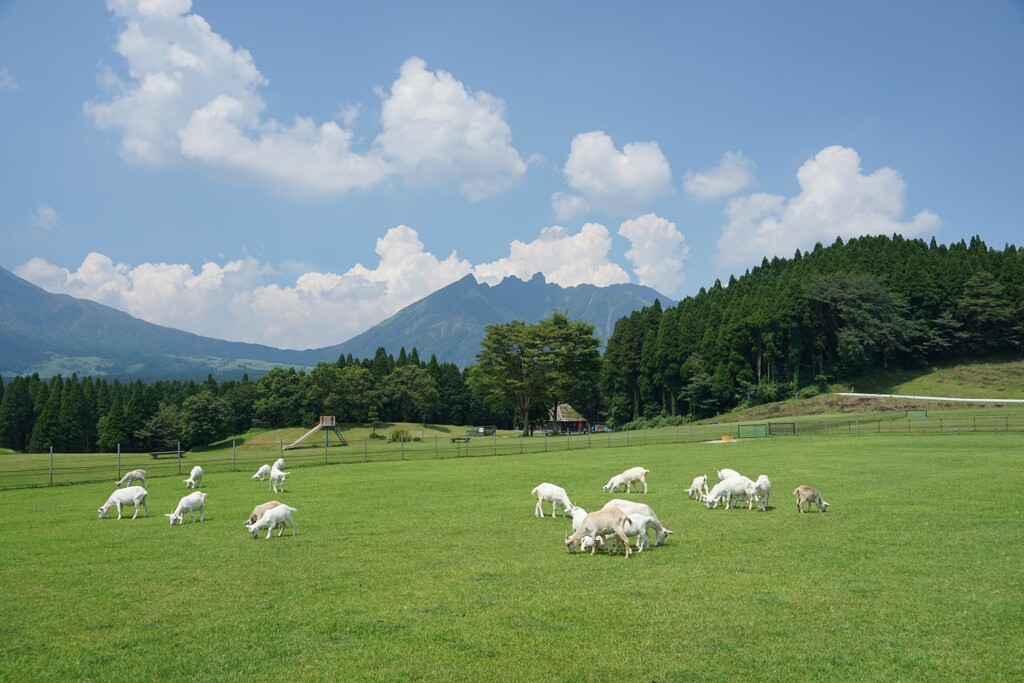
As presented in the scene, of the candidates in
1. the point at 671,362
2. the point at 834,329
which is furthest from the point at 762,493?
the point at 834,329

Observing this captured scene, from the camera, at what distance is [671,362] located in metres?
99.9

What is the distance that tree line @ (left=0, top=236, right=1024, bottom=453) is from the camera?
80719 mm

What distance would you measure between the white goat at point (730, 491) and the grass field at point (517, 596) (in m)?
0.67

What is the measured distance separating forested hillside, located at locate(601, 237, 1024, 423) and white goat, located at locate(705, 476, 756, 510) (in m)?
74.1

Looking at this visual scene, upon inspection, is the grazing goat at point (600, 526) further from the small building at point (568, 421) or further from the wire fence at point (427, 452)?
the small building at point (568, 421)

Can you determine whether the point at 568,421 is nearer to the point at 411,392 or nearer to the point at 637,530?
the point at 411,392

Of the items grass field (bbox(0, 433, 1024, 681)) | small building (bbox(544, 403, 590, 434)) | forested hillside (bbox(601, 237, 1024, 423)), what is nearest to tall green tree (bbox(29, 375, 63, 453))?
small building (bbox(544, 403, 590, 434))

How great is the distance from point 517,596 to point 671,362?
306 ft

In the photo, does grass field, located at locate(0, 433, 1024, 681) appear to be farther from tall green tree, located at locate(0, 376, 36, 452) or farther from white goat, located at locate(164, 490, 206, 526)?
tall green tree, located at locate(0, 376, 36, 452)

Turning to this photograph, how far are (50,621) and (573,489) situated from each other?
1695 cm

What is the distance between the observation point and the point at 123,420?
99750 mm

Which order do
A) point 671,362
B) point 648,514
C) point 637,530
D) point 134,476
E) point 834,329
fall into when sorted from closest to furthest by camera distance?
1. point 637,530
2. point 648,514
3. point 134,476
4. point 834,329
5. point 671,362

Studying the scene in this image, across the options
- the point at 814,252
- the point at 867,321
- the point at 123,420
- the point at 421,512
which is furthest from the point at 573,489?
the point at 814,252

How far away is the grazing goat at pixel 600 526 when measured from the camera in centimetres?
1262
